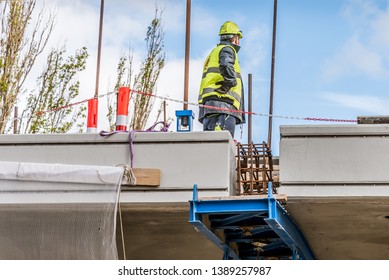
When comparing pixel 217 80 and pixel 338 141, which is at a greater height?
pixel 217 80

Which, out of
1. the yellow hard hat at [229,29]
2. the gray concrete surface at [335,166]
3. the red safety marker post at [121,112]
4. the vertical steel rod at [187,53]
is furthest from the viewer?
the vertical steel rod at [187,53]

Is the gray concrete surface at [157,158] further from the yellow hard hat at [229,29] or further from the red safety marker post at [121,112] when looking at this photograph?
the yellow hard hat at [229,29]

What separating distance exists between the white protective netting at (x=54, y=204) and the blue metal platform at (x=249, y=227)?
1046 mm

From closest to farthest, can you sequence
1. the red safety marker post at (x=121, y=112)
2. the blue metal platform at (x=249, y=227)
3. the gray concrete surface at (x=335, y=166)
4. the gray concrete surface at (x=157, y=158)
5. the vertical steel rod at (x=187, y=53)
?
1. the blue metal platform at (x=249, y=227)
2. the gray concrete surface at (x=335, y=166)
3. the gray concrete surface at (x=157, y=158)
4. the red safety marker post at (x=121, y=112)
5. the vertical steel rod at (x=187, y=53)

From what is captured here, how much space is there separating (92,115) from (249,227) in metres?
2.48

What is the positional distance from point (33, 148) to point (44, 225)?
1099 mm

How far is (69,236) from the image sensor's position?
35.0 feet

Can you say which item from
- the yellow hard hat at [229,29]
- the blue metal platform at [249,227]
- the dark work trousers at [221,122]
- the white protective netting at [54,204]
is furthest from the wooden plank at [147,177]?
the yellow hard hat at [229,29]

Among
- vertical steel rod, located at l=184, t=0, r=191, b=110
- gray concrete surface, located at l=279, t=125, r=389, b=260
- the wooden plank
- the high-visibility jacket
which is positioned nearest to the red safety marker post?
the wooden plank

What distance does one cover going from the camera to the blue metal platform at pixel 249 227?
34.0ft

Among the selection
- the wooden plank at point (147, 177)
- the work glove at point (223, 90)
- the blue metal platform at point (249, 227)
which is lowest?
the blue metal platform at point (249, 227)

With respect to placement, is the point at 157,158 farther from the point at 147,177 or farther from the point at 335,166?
the point at 335,166

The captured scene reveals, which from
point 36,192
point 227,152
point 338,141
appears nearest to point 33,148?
point 36,192

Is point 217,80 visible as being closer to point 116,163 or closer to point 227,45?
point 227,45
